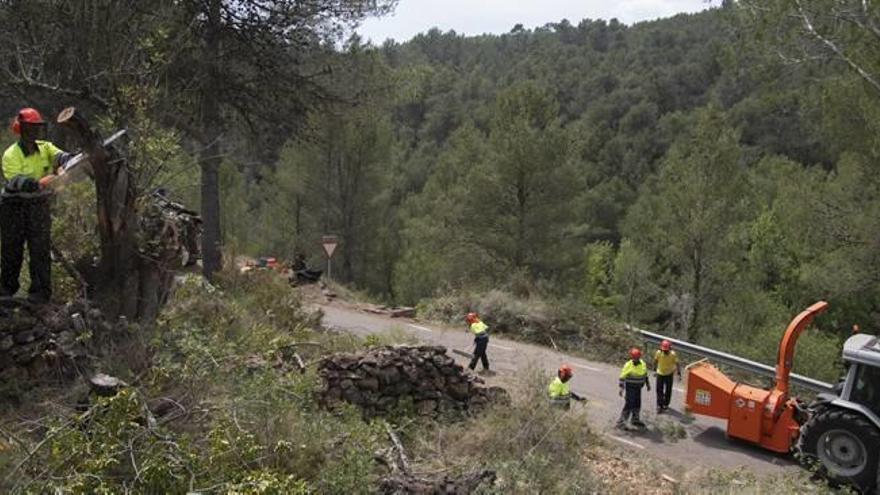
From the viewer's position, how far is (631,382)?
38.0 ft

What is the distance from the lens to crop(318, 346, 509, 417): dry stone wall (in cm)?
898

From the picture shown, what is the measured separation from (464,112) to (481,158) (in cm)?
5259

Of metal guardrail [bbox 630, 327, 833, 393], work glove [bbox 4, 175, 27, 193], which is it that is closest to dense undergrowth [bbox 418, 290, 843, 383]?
metal guardrail [bbox 630, 327, 833, 393]

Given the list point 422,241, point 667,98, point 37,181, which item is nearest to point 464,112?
point 667,98

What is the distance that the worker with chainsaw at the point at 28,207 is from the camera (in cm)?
720

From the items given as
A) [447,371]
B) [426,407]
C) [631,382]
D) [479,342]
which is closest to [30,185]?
[426,407]

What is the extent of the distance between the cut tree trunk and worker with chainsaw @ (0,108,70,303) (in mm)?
427

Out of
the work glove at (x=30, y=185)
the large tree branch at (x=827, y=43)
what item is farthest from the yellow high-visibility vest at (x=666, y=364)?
the work glove at (x=30, y=185)

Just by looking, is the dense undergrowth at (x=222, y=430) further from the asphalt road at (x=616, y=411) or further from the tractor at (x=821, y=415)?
the tractor at (x=821, y=415)

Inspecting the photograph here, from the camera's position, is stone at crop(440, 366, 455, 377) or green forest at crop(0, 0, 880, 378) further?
green forest at crop(0, 0, 880, 378)

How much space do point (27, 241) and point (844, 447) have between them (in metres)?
9.96

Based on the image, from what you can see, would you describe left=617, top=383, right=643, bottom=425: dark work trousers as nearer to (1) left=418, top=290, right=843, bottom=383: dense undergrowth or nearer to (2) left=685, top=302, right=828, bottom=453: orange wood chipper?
(2) left=685, top=302, right=828, bottom=453: orange wood chipper

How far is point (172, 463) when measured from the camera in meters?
5.69

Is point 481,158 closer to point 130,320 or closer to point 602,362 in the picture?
point 602,362
